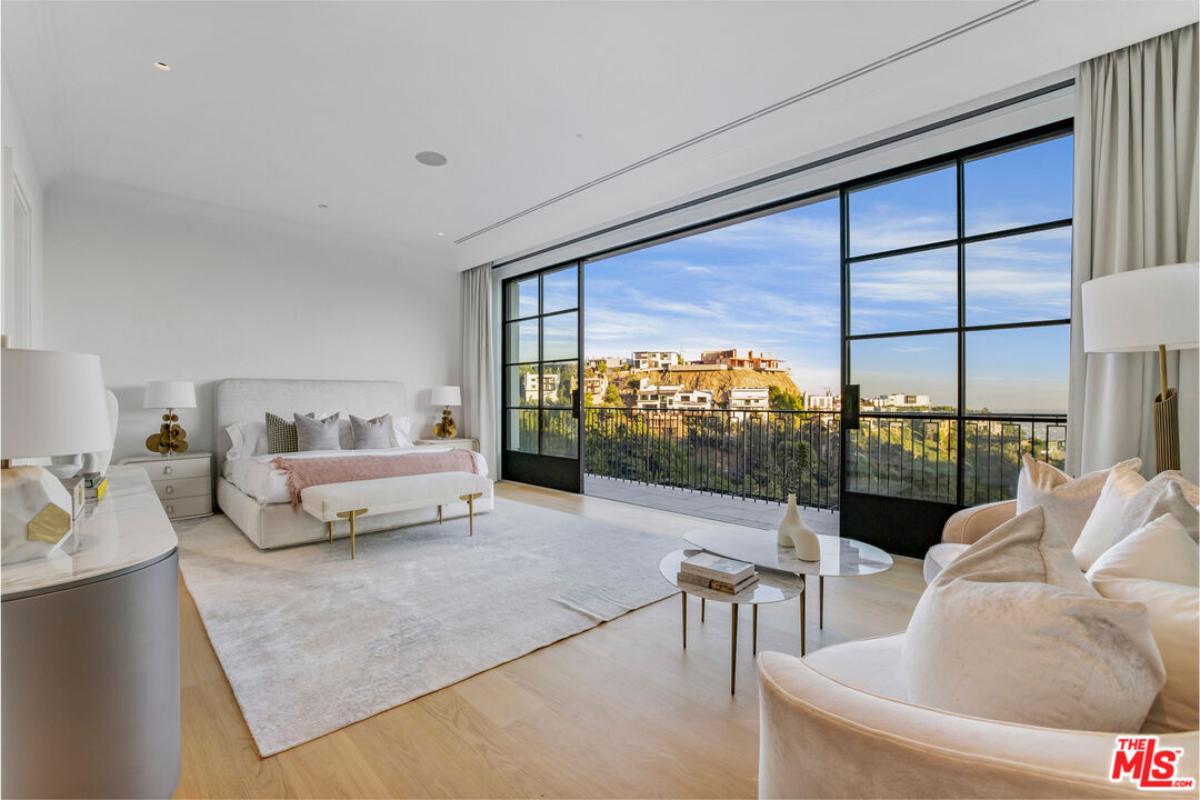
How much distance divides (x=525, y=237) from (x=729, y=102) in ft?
9.77

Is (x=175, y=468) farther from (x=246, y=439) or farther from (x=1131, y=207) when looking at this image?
(x=1131, y=207)

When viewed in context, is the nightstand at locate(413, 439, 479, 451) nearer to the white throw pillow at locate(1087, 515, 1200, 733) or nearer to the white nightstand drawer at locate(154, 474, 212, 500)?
the white nightstand drawer at locate(154, 474, 212, 500)

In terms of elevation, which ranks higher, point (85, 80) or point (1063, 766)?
point (85, 80)

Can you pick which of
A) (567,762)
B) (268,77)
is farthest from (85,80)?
(567,762)

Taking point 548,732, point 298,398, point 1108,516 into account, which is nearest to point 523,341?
point 298,398

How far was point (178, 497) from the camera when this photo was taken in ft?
14.8

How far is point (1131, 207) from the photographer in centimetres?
259

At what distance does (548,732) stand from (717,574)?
0.76 meters

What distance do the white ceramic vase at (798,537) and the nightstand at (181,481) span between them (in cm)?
474

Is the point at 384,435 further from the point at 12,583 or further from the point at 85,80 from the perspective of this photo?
the point at 12,583

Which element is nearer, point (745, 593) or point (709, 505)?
point (745, 593)

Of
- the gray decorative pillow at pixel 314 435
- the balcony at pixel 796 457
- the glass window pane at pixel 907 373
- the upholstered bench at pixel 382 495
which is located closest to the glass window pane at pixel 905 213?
the glass window pane at pixel 907 373

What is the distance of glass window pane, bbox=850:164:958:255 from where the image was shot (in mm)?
3418

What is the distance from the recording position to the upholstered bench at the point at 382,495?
348cm
